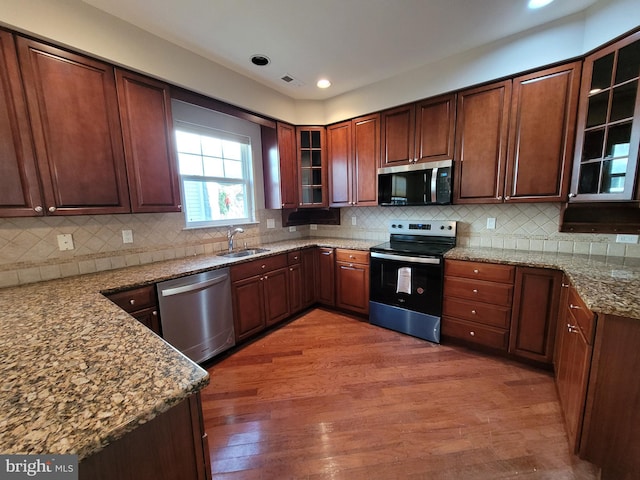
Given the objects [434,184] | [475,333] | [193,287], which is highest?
[434,184]

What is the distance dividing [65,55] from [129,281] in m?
1.52

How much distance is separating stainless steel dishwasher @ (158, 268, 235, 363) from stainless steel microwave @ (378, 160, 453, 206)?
77.1 inches

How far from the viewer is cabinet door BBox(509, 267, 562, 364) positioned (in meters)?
1.96

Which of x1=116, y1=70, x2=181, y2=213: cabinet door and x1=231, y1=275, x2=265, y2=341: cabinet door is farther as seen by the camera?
x1=231, y1=275, x2=265, y2=341: cabinet door

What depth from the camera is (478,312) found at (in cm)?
229

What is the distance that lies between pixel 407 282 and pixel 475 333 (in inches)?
28.9

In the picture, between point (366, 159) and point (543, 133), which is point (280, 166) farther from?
point (543, 133)

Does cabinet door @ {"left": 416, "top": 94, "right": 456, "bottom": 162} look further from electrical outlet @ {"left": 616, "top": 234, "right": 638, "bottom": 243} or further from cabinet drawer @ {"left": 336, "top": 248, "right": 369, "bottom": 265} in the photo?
electrical outlet @ {"left": 616, "top": 234, "right": 638, "bottom": 243}

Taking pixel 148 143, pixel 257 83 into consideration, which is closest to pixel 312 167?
pixel 257 83

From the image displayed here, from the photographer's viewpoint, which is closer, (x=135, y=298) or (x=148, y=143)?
(x=135, y=298)

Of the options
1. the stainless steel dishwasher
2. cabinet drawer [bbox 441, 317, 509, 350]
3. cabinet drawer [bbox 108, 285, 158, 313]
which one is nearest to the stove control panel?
cabinet drawer [bbox 441, 317, 509, 350]

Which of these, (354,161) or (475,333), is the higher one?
(354,161)

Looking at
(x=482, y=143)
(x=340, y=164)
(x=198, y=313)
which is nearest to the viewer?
(x=198, y=313)

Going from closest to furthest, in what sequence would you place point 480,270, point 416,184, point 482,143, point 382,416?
point 382,416 < point 480,270 < point 482,143 < point 416,184
